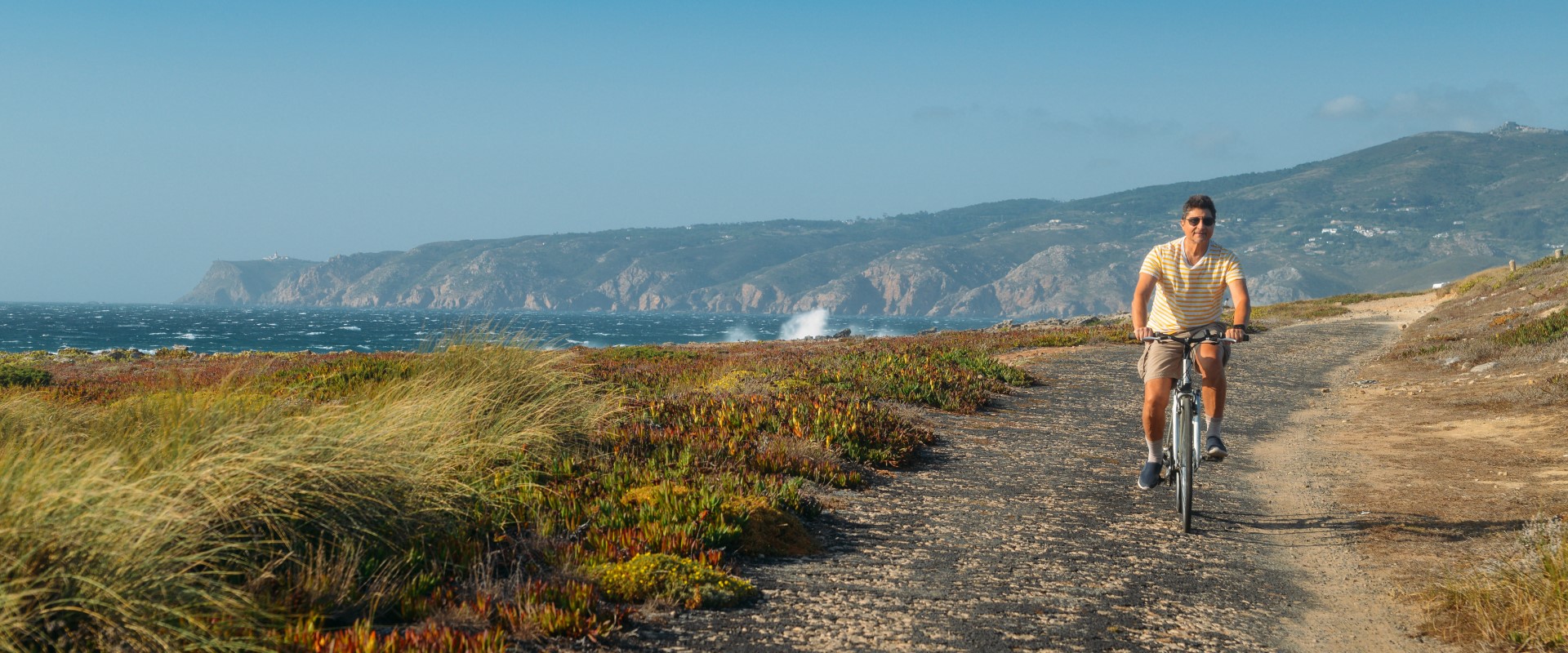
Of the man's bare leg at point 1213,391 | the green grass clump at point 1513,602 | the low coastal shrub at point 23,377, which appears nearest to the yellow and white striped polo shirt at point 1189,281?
the man's bare leg at point 1213,391

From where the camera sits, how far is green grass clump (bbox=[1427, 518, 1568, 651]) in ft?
14.7

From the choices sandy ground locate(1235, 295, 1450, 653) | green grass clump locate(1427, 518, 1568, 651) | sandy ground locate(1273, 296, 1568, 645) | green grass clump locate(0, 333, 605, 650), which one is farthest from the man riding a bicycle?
green grass clump locate(0, 333, 605, 650)

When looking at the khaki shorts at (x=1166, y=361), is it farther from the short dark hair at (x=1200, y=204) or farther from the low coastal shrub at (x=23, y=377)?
the low coastal shrub at (x=23, y=377)

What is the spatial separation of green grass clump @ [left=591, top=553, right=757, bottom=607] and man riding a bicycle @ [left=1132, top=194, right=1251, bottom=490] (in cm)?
349

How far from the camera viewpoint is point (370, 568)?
4.83 metres

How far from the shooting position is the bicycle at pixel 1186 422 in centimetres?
681

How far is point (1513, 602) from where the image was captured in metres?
4.73

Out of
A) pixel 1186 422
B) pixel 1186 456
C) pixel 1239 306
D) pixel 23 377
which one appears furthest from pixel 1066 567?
pixel 23 377

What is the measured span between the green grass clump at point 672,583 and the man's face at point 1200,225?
3889 millimetres

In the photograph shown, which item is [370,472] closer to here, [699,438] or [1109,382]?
[699,438]

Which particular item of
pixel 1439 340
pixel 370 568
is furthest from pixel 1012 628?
pixel 1439 340

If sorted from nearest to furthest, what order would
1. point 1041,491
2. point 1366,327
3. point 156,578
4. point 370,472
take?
1. point 156,578
2. point 370,472
3. point 1041,491
4. point 1366,327

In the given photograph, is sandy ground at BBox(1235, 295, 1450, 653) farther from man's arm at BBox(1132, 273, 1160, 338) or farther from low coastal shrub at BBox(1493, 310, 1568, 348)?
low coastal shrub at BBox(1493, 310, 1568, 348)

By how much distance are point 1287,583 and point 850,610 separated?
2704 millimetres
